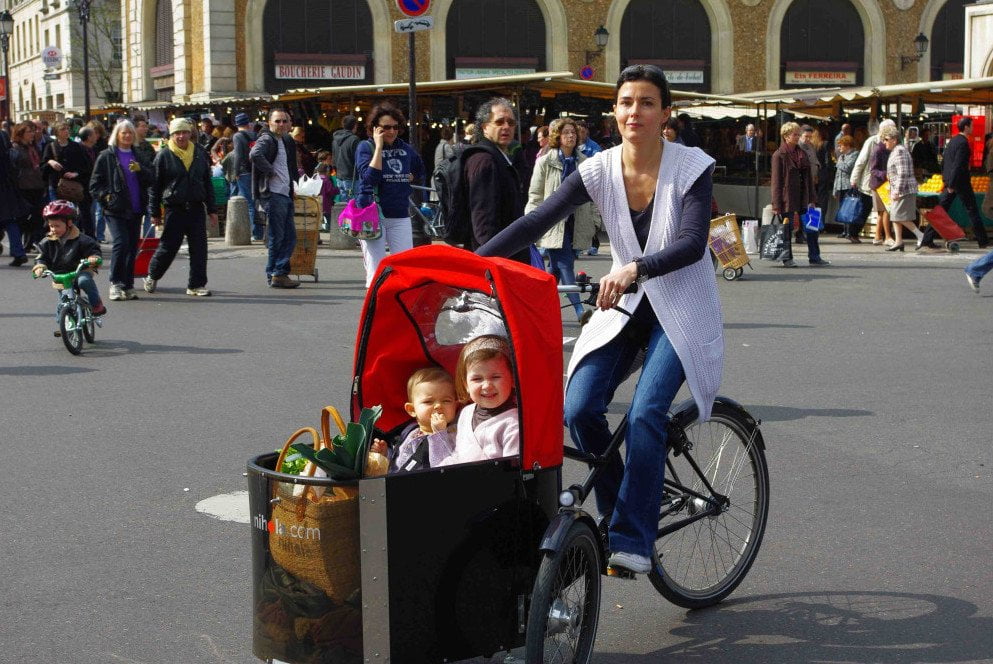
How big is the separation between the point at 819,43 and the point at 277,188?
113 ft

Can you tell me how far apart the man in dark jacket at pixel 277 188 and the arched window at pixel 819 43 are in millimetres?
33326

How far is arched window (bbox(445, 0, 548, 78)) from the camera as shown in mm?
42906

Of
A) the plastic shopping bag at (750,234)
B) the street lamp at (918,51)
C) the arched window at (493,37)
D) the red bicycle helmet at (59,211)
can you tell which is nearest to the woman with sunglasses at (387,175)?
the red bicycle helmet at (59,211)

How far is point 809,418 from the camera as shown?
25.8 feet

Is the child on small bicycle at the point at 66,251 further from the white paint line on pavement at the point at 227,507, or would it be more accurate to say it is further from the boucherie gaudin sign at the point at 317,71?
the boucherie gaudin sign at the point at 317,71

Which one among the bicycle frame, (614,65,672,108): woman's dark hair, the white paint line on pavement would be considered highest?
(614,65,672,108): woman's dark hair

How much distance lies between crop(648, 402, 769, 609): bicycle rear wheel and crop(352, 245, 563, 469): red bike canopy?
2.59 ft

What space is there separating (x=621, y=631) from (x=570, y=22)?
134 ft

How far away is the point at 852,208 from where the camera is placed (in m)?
20.8

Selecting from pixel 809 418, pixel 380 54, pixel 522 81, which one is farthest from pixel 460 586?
pixel 380 54

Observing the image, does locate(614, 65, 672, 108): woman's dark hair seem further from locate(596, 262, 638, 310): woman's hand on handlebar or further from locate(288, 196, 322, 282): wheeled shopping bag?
locate(288, 196, 322, 282): wheeled shopping bag

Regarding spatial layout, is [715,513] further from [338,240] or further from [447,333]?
[338,240]

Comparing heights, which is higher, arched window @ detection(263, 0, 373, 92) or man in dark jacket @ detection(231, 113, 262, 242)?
arched window @ detection(263, 0, 373, 92)

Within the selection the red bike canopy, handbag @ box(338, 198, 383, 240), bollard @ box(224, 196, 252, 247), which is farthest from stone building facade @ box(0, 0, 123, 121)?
the red bike canopy
